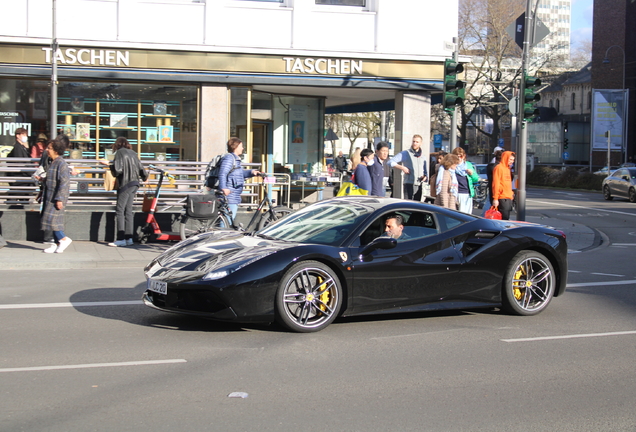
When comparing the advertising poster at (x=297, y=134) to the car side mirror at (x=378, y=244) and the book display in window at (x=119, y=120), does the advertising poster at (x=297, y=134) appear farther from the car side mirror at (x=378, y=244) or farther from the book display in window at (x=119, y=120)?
the car side mirror at (x=378, y=244)

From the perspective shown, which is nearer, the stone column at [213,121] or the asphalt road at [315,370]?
the asphalt road at [315,370]

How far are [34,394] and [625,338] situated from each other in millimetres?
5230

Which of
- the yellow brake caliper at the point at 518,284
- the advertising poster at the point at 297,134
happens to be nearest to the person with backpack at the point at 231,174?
the yellow brake caliper at the point at 518,284

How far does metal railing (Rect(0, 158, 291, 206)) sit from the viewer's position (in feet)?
44.9

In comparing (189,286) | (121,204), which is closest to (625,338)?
(189,286)

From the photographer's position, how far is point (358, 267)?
693cm

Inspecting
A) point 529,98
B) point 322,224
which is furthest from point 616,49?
point 322,224

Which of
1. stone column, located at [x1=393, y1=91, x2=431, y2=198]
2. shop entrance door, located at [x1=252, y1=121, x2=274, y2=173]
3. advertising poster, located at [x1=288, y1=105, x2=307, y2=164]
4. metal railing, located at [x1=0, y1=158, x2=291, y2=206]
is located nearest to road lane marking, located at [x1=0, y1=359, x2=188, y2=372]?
metal railing, located at [x1=0, y1=158, x2=291, y2=206]

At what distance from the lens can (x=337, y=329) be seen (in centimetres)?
704

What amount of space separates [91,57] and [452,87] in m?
8.22

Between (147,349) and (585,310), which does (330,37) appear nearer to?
(585,310)

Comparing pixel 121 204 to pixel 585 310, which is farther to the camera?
pixel 121 204

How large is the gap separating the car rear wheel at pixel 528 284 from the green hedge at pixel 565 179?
3660 centimetres

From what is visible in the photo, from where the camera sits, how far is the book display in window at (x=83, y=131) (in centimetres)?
1738
